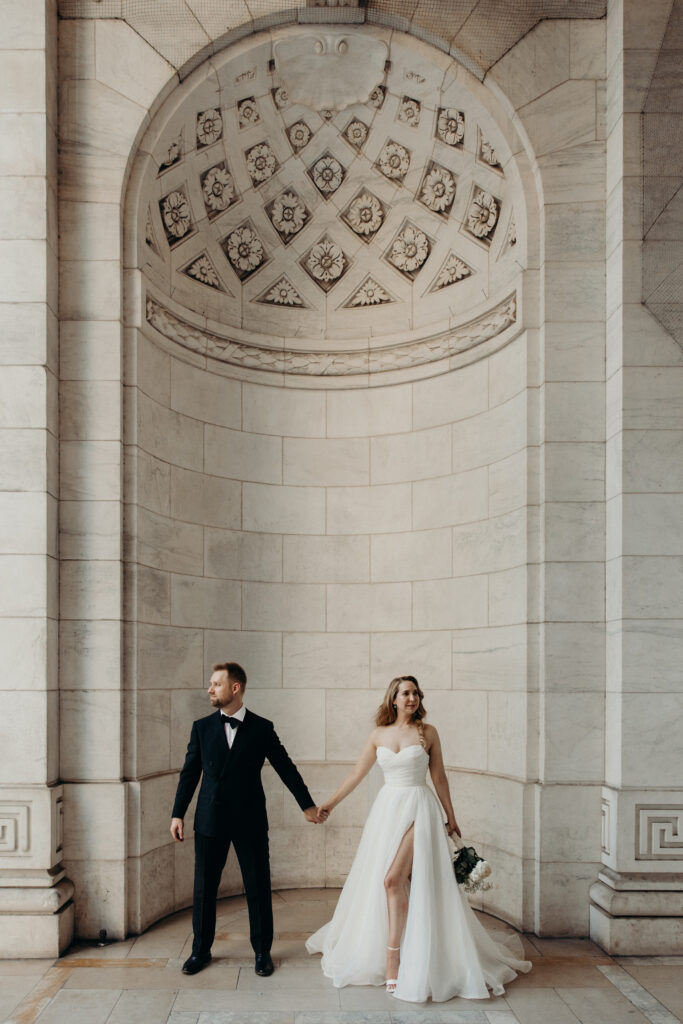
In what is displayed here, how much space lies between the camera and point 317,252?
7.96 metres

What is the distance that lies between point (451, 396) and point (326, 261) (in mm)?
1693

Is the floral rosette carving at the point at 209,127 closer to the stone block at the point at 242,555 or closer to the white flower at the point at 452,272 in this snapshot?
the white flower at the point at 452,272

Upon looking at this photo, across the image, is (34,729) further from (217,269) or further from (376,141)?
(376,141)

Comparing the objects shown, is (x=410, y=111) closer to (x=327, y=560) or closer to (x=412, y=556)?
(x=412, y=556)

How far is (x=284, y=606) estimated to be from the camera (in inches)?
305

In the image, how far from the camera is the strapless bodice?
17.4 ft

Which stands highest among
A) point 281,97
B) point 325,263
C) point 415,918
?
point 281,97

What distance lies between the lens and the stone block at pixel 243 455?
7520 millimetres

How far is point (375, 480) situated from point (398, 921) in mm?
3796

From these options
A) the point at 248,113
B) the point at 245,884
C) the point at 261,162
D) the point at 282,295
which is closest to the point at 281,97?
the point at 248,113

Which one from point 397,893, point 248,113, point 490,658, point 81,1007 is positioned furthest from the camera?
point 248,113

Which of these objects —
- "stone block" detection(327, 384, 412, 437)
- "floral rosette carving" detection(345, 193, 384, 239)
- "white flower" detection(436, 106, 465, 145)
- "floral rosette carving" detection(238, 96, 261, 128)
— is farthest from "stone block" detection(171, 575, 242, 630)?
"white flower" detection(436, 106, 465, 145)

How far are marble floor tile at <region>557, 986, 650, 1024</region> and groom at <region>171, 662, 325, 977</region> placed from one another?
5.61 feet

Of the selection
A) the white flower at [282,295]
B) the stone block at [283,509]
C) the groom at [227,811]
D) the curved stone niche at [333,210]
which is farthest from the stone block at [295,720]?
the white flower at [282,295]
